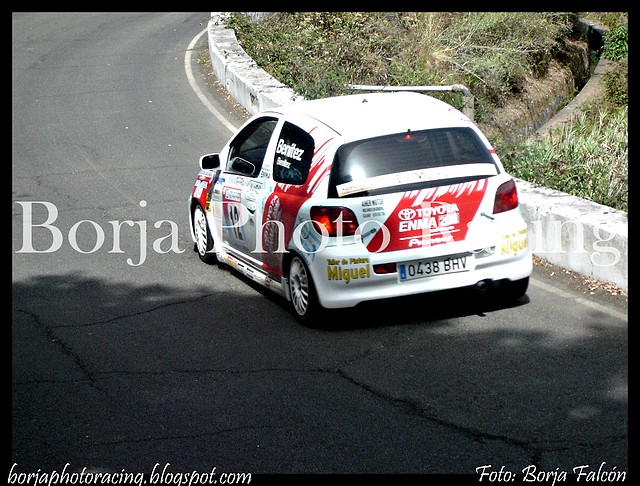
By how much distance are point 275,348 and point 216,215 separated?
2535 millimetres

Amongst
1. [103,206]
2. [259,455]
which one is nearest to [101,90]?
[103,206]

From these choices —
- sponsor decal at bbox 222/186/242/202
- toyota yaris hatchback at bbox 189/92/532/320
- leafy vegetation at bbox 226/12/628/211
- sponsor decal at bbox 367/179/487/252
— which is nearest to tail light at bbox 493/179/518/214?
toyota yaris hatchback at bbox 189/92/532/320

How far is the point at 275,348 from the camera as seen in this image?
315 inches

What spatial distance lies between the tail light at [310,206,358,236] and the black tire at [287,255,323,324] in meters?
0.43

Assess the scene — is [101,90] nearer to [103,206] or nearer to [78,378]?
[103,206]

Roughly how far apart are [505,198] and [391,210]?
3.36ft

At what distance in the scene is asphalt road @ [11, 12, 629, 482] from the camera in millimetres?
6012

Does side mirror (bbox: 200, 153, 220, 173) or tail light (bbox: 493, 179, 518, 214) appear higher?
side mirror (bbox: 200, 153, 220, 173)

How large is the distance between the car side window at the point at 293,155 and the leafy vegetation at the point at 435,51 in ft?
20.0

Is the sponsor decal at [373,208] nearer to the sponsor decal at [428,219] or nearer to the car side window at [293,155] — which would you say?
the sponsor decal at [428,219]

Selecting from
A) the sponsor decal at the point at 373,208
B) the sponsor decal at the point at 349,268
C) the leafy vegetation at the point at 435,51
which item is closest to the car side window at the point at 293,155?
the sponsor decal at the point at 373,208

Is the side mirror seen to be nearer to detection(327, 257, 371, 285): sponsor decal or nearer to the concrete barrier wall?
detection(327, 257, 371, 285): sponsor decal

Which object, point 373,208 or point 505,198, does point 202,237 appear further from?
point 505,198

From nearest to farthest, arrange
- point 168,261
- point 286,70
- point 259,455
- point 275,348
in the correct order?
point 259,455
point 275,348
point 168,261
point 286,70
